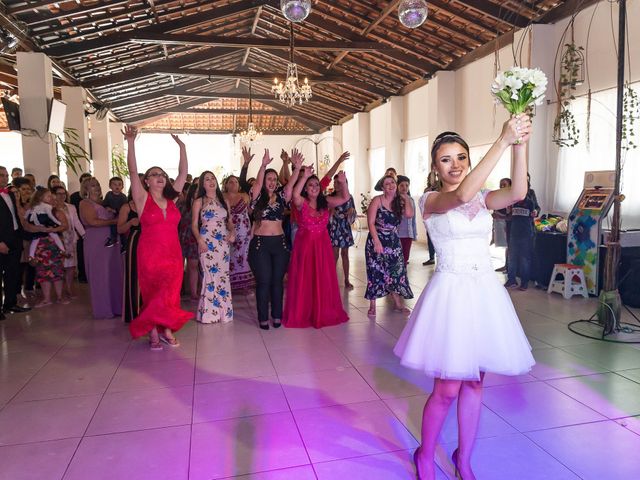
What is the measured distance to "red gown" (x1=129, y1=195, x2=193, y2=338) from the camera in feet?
13.4

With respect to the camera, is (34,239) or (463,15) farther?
(463,15)

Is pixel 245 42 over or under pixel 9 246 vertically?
over

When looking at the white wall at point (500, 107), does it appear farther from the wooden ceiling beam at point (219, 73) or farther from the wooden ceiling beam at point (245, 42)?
the wooden ceiling beam at point (219, 73)

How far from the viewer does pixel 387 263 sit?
510 centimetres

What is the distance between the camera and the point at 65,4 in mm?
7992

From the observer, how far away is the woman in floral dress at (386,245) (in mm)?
4957

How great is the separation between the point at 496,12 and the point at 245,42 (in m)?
4.94

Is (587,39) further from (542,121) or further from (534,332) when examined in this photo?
(534,332)

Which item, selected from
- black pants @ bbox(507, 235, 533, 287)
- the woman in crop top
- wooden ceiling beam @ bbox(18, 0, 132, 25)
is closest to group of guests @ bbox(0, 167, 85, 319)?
the woman in crop top

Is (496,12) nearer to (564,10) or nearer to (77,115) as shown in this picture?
(564,10)

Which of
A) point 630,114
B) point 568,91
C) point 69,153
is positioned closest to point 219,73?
point 69,153

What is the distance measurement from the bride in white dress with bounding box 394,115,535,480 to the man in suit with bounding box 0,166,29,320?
4.78 m

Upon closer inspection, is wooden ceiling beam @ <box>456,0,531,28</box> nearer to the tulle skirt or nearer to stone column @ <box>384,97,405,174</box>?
stone column @ <box>384,97,405,174</box>

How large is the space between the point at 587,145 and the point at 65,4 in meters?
8.37
